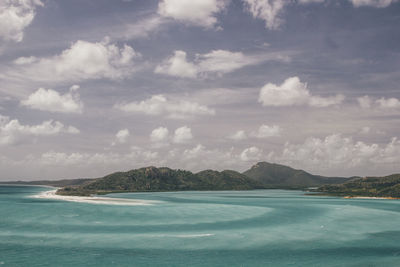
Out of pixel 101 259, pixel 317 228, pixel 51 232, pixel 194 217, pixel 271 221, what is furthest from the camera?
pixel 194 217

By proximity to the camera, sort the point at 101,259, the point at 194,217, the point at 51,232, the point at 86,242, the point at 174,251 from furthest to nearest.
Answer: the point at 194,217
the point at 51,232
the point at 86,242
the point at 174,251
the point at 101,259

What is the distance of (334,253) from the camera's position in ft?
192

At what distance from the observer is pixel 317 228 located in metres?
87.4

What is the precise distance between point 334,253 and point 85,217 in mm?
77840

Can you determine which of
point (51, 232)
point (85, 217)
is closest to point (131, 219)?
point (85, 217)

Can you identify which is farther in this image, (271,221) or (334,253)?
(271,221)

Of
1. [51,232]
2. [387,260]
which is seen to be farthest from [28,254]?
[387,260]

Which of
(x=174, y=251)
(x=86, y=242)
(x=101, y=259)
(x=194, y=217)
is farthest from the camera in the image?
(x=194, y=217)

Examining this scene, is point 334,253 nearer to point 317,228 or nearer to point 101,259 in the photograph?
point 317,228

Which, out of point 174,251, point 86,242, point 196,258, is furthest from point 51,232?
point 196,258

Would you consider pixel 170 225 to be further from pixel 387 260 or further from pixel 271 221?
pixel 387 260

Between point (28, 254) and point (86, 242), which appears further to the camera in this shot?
point (86, 242)

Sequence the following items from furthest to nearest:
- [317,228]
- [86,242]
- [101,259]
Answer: [317,228] < [86,242] < [101,259]

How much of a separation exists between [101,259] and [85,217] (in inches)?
2204
